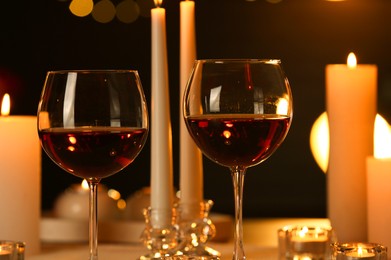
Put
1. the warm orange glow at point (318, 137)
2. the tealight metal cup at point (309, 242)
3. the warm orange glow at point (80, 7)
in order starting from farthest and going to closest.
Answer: the warm orange glow at point (80, 7)
the warm orange glow at point (318, 137)
the tealight metal cup at point (309, 242)

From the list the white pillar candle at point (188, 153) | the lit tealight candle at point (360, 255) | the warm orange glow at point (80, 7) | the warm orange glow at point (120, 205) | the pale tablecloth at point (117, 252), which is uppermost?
the warm orange glow at point (80, 7)

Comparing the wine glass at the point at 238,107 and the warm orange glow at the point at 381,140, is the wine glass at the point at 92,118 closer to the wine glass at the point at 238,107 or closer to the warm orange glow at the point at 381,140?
the wine glass at the point at 238,107

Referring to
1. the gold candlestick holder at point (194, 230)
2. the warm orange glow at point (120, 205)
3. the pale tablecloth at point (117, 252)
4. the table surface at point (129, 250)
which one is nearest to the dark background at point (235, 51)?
the warm orange glow at point (120, 205)

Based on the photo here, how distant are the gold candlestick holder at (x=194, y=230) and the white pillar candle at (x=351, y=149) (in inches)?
8.5

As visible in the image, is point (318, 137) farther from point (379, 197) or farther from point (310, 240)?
point (310, 240)

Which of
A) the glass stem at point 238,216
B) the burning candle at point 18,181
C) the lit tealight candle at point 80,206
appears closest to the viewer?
the glass stem at point 238,216

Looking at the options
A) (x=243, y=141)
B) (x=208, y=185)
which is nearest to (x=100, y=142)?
(x=243, y=141)

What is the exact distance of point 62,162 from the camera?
0.97m

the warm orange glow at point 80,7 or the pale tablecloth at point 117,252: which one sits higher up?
the warm orange glow at point 80,7

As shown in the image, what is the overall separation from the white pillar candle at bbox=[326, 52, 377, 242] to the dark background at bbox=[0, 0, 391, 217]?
7.39 ft

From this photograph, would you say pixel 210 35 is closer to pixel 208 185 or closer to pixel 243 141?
pixel 208 185

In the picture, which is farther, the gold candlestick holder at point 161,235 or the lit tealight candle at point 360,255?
the gold candlestick holder at point 161,235

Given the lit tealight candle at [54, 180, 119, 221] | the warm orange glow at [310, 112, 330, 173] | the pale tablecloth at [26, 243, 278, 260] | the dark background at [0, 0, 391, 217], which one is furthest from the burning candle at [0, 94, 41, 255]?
the warm orange glow at [310, 112, 330, 173]

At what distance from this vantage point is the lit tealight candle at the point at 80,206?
147cm
